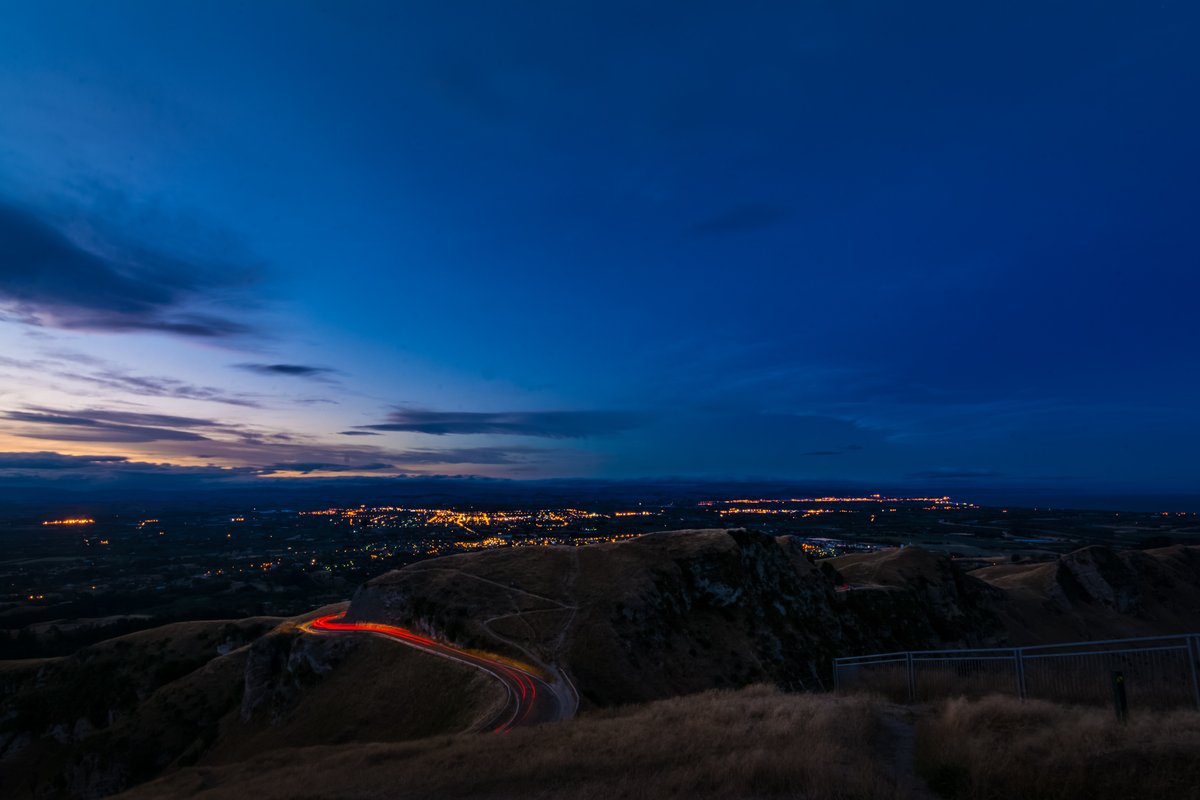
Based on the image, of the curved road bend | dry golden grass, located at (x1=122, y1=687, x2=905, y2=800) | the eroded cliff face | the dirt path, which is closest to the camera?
the dirt path

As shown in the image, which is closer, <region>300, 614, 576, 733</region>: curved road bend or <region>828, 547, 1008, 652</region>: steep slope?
<region>300, 614, 576, 733</region>: curved road bend

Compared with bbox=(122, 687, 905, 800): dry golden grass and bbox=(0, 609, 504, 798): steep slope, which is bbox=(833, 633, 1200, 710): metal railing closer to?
bbox=(122, 687, 905, 800): dry golden grass

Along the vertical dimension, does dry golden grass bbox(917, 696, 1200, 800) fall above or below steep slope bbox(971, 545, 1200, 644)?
above

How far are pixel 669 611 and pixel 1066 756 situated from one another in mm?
Result: 52644

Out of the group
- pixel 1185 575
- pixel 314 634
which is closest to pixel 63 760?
pixel 314 634

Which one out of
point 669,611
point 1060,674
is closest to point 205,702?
point 669,611

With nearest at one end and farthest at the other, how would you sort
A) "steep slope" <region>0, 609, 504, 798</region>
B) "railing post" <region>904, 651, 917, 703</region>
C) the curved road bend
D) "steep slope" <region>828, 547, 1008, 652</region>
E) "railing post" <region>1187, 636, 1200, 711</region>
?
"railing post" <region>1187, 636, 1200, 711</region>, "railing post" <region>904, 651, 917, 703</region>, the curved road bend, "steep slope" <region>0, 609, 504, 798</region>, "steep slope" <region>828, 547, 1008, 652</region>

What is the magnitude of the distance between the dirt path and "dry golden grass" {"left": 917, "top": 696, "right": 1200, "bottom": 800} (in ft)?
0.98

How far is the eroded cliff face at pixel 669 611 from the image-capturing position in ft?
172

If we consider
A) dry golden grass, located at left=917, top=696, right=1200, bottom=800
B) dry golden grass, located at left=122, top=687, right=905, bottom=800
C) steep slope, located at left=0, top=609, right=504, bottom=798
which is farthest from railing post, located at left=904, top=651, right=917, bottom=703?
steep slope, located at left=0, top=609, right=504, bottom=798

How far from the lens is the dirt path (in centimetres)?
1129

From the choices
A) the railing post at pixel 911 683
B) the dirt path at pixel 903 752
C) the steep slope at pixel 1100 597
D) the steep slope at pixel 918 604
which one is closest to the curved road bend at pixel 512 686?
the dirt path at pixel 903 752

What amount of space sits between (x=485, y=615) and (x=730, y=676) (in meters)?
25.0

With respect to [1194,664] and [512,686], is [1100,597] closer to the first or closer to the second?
[512,686]
